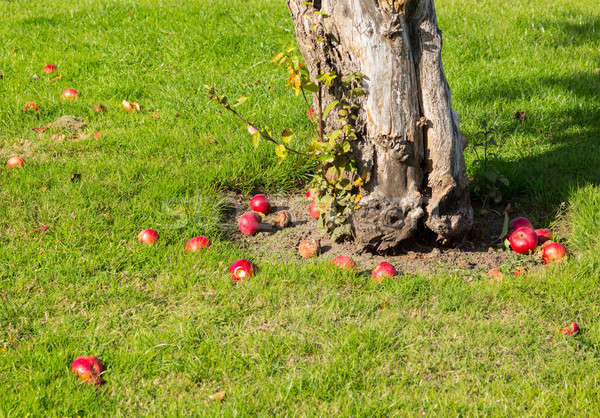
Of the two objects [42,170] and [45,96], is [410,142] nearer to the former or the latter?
[42,170]

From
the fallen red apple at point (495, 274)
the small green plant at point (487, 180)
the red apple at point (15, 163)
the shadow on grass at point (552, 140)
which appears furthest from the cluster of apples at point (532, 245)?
the red apple at point (15, 163)

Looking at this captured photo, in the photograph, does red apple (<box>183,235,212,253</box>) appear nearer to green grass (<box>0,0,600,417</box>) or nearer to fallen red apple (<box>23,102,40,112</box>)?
green grass (<box>0,0,600,417</box>)

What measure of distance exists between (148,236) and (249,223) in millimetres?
623

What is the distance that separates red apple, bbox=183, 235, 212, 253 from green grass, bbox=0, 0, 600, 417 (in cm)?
7

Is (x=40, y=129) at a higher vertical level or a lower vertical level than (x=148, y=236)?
higher

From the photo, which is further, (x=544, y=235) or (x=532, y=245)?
(x=544, y=235)

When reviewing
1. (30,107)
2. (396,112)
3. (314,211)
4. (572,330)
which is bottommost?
(572,330)

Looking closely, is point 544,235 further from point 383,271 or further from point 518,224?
point 383,271

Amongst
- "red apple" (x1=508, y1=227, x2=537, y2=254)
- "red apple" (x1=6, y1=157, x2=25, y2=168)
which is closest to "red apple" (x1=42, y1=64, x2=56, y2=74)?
"red apple" (x1=6, y1=157, x2=25, y2=168)

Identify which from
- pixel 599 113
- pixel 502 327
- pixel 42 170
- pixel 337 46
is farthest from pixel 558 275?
pixel 42 170

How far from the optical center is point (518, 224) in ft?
13.2

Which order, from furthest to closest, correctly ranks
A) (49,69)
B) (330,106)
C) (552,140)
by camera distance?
(49,69) → (552,140) → (330,106)

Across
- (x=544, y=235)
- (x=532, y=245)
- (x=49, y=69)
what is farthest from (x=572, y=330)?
(x=49, y=69)

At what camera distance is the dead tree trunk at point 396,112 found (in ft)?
11.3
